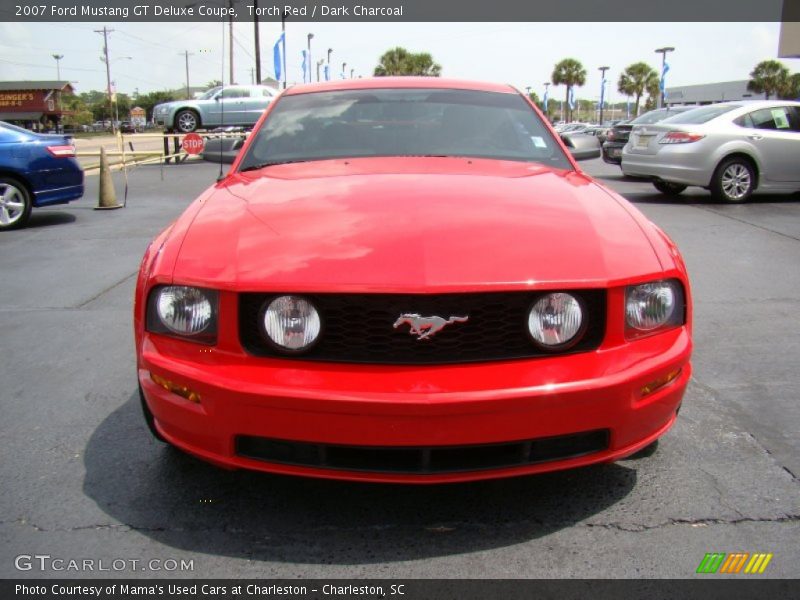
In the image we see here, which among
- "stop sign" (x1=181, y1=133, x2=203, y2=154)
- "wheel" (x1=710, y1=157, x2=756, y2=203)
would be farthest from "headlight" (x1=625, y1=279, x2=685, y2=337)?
"stop sign" (x1=181, y1=133, x2=203, y2=154)

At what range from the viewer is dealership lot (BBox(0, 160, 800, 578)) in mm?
2113

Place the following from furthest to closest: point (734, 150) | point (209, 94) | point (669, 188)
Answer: point (209, 94)
point (669, 188)
point (734, 150)

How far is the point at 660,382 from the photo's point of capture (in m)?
2.19

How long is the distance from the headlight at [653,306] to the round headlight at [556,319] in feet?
0.61

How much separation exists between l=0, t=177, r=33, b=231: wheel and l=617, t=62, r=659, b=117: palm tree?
80.5m

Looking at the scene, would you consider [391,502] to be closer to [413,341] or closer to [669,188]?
[413,341]

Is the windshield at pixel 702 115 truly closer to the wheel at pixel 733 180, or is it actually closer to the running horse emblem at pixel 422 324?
the wheel at pixel 733 180

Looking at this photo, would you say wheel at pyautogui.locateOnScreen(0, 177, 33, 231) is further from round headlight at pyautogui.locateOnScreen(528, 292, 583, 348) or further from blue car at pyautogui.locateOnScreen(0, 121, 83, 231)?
round headlight at pyautogui.locateOnScreen(528, 292, 583, 348)

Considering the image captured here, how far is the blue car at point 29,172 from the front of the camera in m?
8.51

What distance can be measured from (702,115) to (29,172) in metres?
9.27

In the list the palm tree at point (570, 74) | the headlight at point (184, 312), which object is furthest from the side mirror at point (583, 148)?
the palm tree at point (570, 74)

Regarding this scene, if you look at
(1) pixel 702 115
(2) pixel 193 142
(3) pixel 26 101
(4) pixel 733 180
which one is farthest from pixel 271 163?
(3) pixel 26 101

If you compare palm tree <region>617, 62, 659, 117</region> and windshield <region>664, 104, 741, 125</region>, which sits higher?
palm tree <region>617, 62, 659, 117</region>
